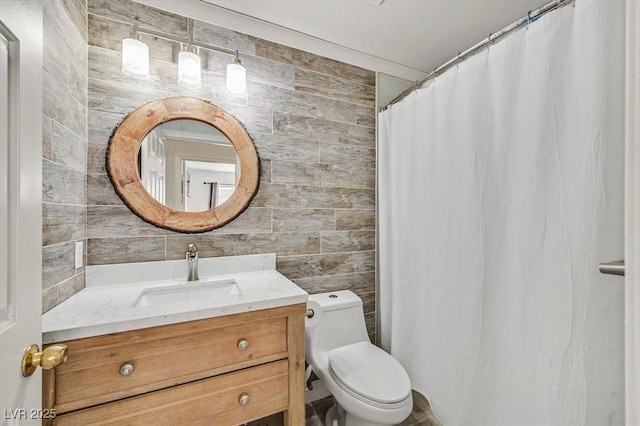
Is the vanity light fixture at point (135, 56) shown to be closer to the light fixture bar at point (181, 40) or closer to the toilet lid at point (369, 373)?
the light fixture bar at point (181, 40)

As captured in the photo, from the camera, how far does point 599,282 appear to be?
32.9 inches

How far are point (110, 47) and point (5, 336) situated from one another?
4.48ft

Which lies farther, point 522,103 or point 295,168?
point 295,168

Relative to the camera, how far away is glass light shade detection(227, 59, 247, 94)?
1.43 meters

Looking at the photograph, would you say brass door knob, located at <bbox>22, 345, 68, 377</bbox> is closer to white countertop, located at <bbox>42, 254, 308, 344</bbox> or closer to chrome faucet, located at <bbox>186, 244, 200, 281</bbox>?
white countertop, located at <bbox>42, 254, 308, 344</bbox>

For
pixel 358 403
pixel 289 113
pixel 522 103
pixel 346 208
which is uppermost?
pixel 289 113


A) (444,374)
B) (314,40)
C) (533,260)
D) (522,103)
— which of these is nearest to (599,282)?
(533,260)

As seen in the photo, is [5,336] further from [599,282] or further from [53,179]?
[599,282]

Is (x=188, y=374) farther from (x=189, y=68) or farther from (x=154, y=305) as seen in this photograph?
(x=189, y=68)

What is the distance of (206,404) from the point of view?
1.00 metres

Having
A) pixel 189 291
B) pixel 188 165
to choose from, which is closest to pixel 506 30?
pixel 188 165

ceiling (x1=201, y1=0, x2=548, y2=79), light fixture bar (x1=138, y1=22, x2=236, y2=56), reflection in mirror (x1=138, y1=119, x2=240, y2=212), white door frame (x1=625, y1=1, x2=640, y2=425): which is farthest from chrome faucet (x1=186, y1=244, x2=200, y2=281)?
white door frame (x1=625, y1=1, x2=640, y2=425)

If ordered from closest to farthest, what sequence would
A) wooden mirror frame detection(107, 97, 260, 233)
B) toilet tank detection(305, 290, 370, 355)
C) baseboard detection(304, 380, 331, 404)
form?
wooden mirror frame detection(107, 97, 260, 233)
toilet tank detection(305, 290, 370, 355)
baseboard detection(304, 380, 331, 404)

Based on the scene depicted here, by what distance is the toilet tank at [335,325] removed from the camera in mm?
1531
